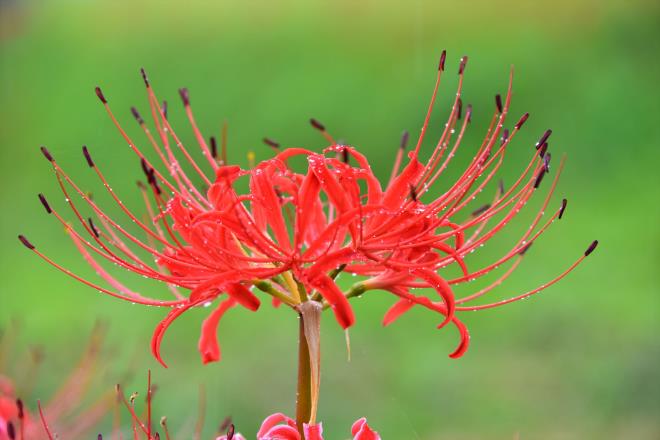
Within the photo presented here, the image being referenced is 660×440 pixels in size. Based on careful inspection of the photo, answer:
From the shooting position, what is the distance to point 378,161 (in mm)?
6254

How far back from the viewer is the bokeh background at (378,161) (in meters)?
4.60

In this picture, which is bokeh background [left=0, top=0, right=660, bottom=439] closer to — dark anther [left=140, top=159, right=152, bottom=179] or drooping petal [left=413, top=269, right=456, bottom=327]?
dark anther [left=140, top=159, right=152, bottom=179]

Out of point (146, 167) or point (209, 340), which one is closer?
point (146, 167)

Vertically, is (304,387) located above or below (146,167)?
below

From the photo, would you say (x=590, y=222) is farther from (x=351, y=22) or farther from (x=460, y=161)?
(x=351, y=22)

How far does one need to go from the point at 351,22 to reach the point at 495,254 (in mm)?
2881

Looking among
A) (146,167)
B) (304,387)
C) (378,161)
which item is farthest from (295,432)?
(378,161)

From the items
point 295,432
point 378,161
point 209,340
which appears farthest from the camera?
point 378,161

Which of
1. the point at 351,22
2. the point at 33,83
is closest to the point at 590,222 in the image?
the point at 351,22

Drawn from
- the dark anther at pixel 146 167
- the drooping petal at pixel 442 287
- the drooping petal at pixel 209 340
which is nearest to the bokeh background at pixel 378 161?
the drooping petal at pixel 209 340

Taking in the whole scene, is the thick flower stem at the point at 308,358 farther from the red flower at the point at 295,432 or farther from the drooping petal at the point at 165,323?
the drooping petal at the point at 165,323

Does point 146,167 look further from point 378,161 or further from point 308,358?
point 378,161

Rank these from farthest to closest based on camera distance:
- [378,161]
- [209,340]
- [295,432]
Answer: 1. [378,161]
2. [209,340]
3. [295,432]

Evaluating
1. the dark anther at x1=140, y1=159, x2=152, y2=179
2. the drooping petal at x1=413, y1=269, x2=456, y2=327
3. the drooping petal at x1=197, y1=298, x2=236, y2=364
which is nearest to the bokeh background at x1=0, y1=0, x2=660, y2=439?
the drooping petal at x1=197, y1=298, x2=236, y2=364
